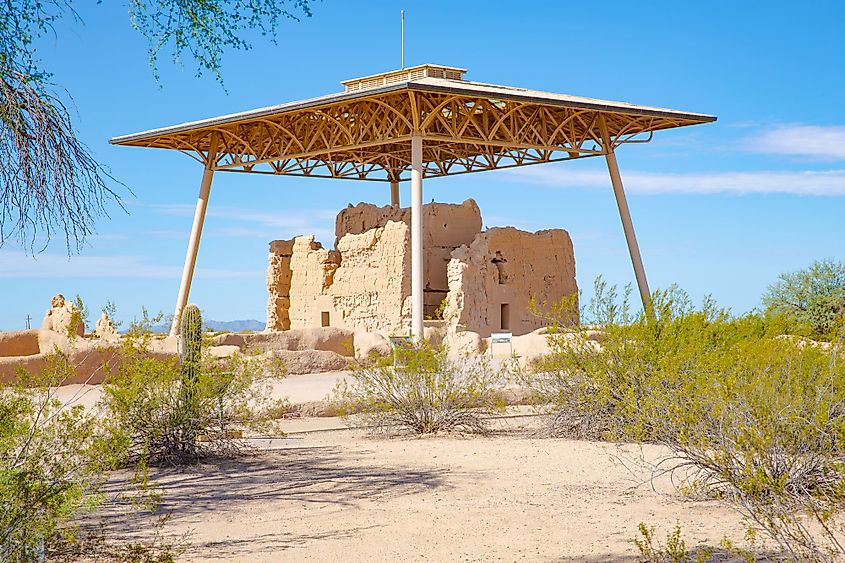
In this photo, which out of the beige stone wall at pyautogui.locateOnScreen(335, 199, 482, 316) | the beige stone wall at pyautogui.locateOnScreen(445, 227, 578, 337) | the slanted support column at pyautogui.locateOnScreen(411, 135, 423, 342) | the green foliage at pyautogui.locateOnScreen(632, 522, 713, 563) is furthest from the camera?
the beige stone wall at pyautogui.locateOnScreen(335, 199, 482, 316)

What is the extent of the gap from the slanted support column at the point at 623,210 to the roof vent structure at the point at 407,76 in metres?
4.55

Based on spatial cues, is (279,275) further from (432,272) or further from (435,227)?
(435,227)

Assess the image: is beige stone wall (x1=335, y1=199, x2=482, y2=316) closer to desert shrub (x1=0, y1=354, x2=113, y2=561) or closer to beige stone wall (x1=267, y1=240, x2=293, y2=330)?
beige stone wall (x1=267, y1=240, x2=293, y2=330)

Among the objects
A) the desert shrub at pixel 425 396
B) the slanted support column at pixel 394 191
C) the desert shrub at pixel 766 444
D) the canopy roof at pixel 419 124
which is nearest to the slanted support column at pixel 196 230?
the canopy roof at pixel 419 124

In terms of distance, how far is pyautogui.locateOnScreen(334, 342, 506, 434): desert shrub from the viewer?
12.6 meters

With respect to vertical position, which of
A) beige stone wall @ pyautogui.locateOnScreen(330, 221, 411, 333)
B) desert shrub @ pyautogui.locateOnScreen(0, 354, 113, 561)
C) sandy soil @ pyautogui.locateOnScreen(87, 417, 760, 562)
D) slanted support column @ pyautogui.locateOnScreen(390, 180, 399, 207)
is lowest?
sandy soil @ pyautogui.locateOnScreen(87, 417, 760, 562)

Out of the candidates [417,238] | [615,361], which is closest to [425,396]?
[615,361]

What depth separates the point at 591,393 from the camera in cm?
1193

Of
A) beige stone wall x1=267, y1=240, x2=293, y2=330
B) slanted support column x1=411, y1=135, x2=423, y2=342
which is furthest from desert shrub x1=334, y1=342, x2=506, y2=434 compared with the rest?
beige stone wall x1=267, y1=240, x2=293, y2=330

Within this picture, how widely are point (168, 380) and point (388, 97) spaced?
17.5 meters

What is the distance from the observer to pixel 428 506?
830 cm

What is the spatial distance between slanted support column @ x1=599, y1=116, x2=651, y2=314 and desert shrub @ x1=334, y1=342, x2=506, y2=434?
1782cm

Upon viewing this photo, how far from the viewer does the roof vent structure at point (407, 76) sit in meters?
29.8

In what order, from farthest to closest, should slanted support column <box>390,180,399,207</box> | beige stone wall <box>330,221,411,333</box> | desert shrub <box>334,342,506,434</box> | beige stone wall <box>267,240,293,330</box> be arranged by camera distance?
slanted support column <box>390,180,399,207</box>
beige stone wall <box>267,240,293,330</box>
beige stone wall <box>330,221,411,333</box>
desert shrub <box>334,342,506,434</box>
